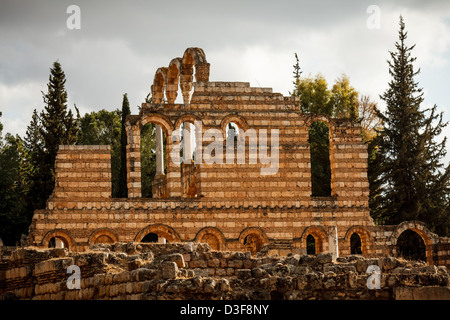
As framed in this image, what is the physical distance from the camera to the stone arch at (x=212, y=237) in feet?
108

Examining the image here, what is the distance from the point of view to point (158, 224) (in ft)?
107

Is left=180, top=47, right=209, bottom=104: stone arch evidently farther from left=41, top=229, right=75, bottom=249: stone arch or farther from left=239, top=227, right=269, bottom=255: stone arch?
left=41, top=229, right=75, bottom=249: stone arch

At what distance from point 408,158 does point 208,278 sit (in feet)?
89.2

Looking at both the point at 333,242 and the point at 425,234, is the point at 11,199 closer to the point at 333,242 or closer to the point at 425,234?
the point at 333,242

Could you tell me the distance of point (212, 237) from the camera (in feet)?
109

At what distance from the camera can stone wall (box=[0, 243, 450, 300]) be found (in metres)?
16.8

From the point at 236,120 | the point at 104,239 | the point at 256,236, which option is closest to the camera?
the point at 104,239

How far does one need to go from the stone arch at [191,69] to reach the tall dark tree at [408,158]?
1055 centimetres

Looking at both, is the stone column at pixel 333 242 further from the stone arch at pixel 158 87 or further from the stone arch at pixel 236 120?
the stone arch at pixel 158 87

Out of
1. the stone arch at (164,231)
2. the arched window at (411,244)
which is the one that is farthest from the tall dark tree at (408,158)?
→ the stone arch at (164,231)

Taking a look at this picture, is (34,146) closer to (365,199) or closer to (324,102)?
(324,102)

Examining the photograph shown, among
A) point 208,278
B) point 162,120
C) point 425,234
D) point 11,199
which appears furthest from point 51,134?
point 208,278

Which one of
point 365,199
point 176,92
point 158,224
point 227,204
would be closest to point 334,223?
point 365,199
